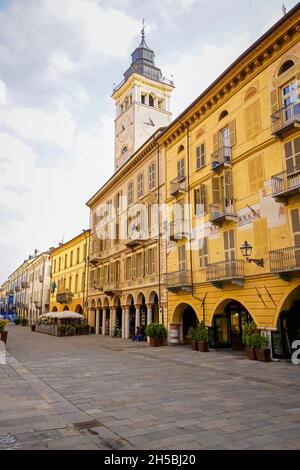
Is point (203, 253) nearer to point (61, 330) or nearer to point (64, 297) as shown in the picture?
point (61, 330)

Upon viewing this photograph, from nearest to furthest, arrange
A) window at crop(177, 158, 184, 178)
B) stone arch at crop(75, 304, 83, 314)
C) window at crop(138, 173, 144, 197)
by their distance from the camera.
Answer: window at crop(177, 158, 184, 178) → window at crop(138, 173, 144, 197) → stone arch at crop(75, 304, 83, 314)

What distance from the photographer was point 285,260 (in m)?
14.3

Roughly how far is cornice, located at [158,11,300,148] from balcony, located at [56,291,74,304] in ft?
84.8

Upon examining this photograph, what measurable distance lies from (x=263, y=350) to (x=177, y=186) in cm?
1139

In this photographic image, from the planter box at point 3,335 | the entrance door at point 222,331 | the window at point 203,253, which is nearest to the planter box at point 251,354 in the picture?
the entrance door at point 222,331

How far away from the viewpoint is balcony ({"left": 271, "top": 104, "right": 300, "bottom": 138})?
14394 mm

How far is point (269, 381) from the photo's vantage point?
34.7 feet

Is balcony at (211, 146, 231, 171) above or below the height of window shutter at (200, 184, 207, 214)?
above

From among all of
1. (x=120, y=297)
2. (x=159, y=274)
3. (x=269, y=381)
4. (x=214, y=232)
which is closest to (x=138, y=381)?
(x=269, y=381)

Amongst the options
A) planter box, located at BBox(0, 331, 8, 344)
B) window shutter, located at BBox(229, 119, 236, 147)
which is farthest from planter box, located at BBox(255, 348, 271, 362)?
planter box, located at BBox(0, 331, 8, 344)

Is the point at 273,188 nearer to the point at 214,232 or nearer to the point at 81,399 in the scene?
the point at 214,232

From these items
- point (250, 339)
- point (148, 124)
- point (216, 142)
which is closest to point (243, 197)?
point (216, 142)

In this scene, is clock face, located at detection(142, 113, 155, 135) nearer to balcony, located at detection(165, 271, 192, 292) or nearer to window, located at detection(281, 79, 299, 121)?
balcony, located at detection(165, 271, 192, 292)
